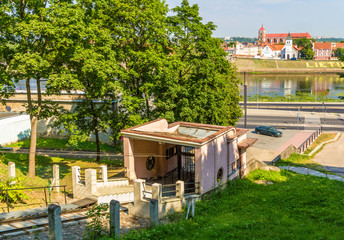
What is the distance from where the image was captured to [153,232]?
1072 centimetres

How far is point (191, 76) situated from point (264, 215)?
569 inches

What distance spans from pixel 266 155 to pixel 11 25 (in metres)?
25.4

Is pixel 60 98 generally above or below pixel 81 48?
below

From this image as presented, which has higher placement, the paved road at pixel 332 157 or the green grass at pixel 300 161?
the green grass at pixel 300 161

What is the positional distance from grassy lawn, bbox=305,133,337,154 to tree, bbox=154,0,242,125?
15238mm

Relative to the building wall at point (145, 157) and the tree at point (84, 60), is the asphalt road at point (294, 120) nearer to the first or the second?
the tree at point (84, 60)

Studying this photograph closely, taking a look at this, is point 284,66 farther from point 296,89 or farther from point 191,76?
point 191,76

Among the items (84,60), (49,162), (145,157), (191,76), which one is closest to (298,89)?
(191,76)

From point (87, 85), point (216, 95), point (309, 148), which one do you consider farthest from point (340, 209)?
point (309, 148)

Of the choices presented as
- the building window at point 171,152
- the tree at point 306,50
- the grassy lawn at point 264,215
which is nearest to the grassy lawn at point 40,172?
the building window at point 171,152

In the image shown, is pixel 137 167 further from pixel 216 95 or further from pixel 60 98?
pixel 60 98

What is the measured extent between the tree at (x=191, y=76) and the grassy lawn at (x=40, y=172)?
243 inches

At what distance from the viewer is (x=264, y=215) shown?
1313cm

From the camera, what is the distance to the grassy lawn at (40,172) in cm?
1466
